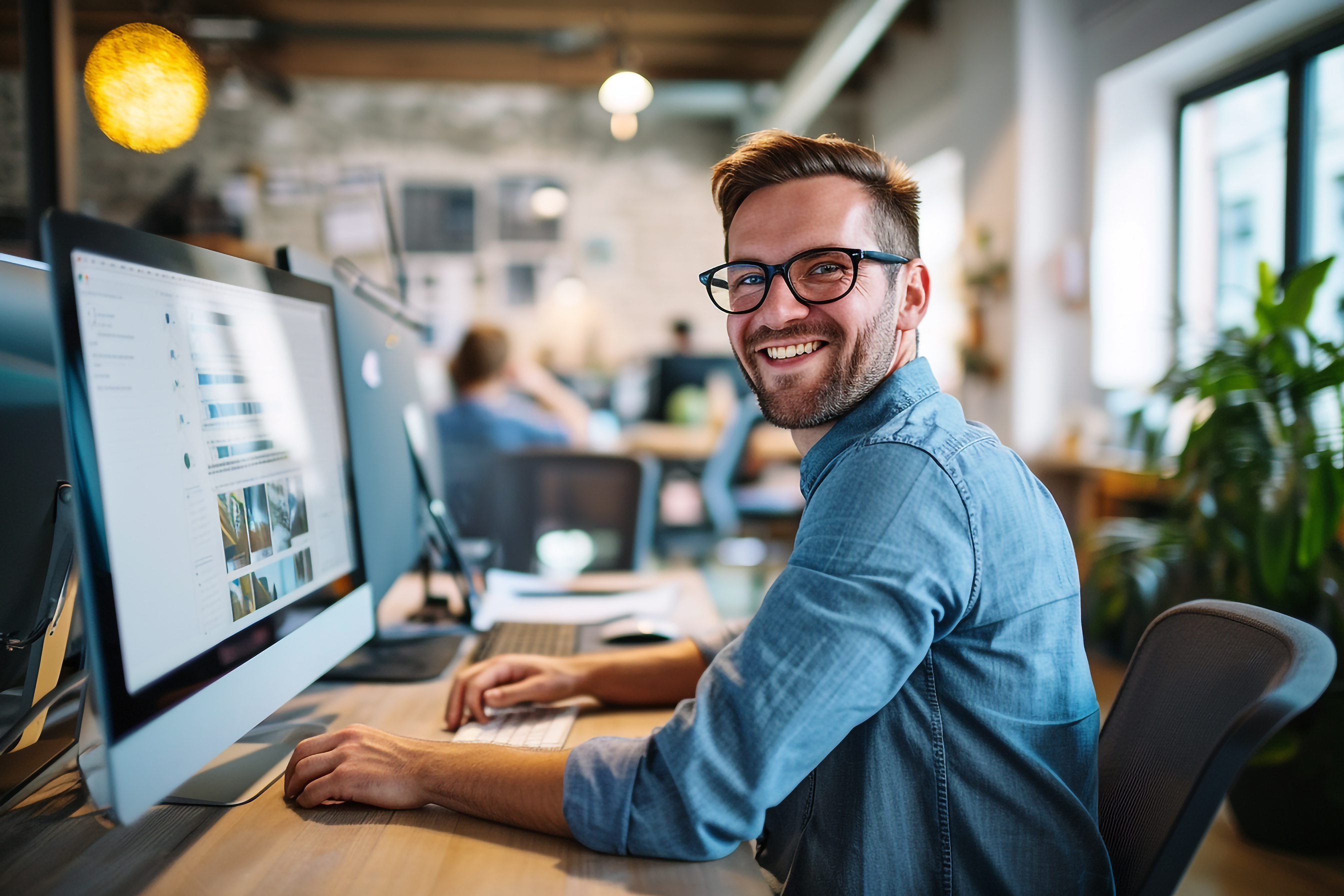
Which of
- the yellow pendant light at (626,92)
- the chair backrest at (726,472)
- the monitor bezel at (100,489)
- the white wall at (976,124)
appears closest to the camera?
the monitor bezel at (100,489)

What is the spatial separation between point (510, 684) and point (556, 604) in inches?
20.5

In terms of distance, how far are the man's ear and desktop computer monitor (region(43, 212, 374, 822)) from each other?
698mm

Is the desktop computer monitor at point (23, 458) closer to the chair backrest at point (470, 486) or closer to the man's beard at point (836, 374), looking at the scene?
the man's beard at point (836, 374)

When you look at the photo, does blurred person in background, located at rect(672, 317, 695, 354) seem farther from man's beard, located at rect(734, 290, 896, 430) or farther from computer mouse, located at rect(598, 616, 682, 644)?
man's beard, located at rect(734, 290, 896, 430)

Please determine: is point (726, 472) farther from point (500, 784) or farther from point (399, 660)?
point (500, 784)

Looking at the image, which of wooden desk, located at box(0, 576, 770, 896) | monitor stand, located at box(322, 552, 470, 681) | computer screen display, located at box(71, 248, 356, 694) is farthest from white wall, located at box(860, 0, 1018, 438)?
wooden desk, located at box(0, 576, 770, 896)

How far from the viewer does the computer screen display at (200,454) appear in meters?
0.58

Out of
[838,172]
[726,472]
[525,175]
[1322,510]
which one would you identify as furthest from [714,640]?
[525,175]

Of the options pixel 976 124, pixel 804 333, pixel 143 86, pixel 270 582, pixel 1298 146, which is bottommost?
pixel 270 582

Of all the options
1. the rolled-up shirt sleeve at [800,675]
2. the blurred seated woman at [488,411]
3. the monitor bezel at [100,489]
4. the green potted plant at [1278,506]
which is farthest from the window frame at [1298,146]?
the monitor bezel at [100,489]

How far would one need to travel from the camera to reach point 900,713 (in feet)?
2.45

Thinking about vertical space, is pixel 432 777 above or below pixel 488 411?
below

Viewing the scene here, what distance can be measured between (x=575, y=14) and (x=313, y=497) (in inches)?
204

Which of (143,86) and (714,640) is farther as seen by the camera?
(143,86)
